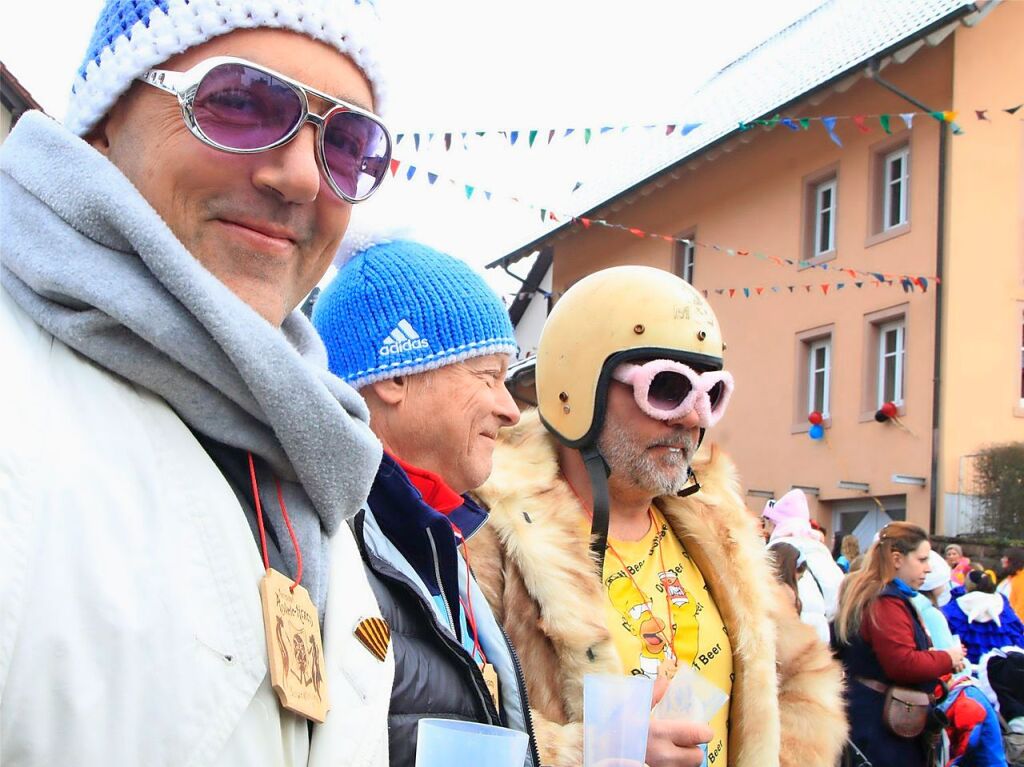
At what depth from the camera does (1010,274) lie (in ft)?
53.9

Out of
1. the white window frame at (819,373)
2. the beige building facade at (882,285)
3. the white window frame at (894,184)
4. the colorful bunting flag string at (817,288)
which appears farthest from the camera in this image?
the white window frame at (819,373)

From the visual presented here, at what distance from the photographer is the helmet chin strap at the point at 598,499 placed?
2881mm

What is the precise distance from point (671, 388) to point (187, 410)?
2.00m

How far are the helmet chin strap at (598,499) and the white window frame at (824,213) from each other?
16219mm

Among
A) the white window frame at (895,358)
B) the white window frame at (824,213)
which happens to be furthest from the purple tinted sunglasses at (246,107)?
the white window frame at (824,213)

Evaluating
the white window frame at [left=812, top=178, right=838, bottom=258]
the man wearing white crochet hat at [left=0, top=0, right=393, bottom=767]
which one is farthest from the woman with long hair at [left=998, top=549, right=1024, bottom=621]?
the man wearing white crochet hat at [left=0, top=0, right=393, bottom=767]

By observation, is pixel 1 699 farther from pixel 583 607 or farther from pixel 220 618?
pixel 583 607

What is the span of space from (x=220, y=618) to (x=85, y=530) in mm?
167

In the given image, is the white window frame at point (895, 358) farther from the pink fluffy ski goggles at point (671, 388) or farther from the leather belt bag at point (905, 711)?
the pink fluffy ski goggles at point (671, 388)

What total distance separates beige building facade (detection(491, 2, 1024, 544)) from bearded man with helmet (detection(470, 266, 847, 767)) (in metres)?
12.0

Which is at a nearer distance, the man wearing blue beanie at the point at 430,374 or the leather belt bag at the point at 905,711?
the man wearing blue beanie at the point at 430,374

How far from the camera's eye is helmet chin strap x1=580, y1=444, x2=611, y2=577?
9.45ft

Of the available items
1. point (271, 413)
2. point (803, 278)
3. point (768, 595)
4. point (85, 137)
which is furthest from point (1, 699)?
point (803, 278)

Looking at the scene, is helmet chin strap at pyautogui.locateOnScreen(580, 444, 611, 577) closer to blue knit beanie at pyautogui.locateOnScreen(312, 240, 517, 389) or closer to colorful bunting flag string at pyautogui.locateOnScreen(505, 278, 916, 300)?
blue knit beanie at pyautogui.locateOnScreen(312, 240, 517, 389)
